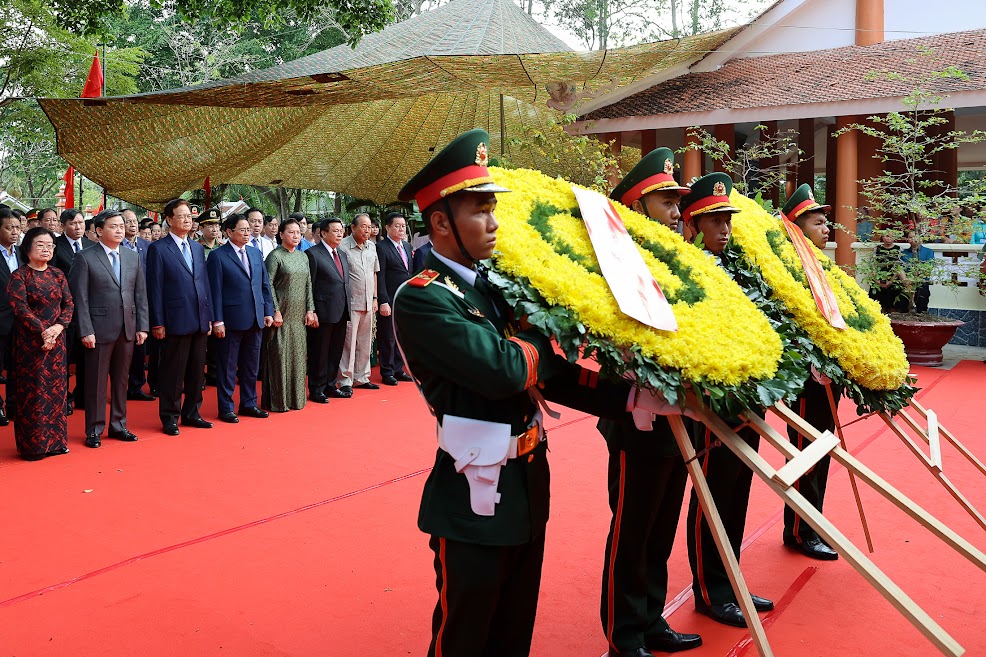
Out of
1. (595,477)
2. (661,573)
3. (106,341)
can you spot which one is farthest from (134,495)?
(661,573)

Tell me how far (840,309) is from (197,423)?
4454mm

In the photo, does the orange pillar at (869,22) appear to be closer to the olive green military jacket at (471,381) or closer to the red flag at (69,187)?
the red flag at (69,187)

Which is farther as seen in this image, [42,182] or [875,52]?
[42,182]

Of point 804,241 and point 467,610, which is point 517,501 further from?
point 804,241

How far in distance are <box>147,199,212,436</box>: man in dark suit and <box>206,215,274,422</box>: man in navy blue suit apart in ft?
0.65

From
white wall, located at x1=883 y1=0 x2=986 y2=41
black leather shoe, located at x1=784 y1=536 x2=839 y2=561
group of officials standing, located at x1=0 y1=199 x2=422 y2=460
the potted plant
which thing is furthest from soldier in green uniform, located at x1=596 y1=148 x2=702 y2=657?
white wall, located at x1=883 y1=0 x2=986 y2=41

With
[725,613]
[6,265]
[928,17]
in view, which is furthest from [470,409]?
[928,17]

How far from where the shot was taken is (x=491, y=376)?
1.75 m

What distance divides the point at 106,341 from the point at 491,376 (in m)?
4.37

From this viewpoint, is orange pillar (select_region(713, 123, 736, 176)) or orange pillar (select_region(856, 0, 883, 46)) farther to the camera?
orange pillar (select_region(713, 123, 736, 176))

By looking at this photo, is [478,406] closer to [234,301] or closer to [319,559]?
[319,559]

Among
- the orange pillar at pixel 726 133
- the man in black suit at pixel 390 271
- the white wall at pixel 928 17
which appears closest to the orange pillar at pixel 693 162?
the orange pillar at pixel 726 133

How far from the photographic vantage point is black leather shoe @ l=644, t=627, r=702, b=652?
268 cm

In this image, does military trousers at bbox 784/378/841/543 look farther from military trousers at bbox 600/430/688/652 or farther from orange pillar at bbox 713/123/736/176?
orange pillar at bbox 713/123/736/176
